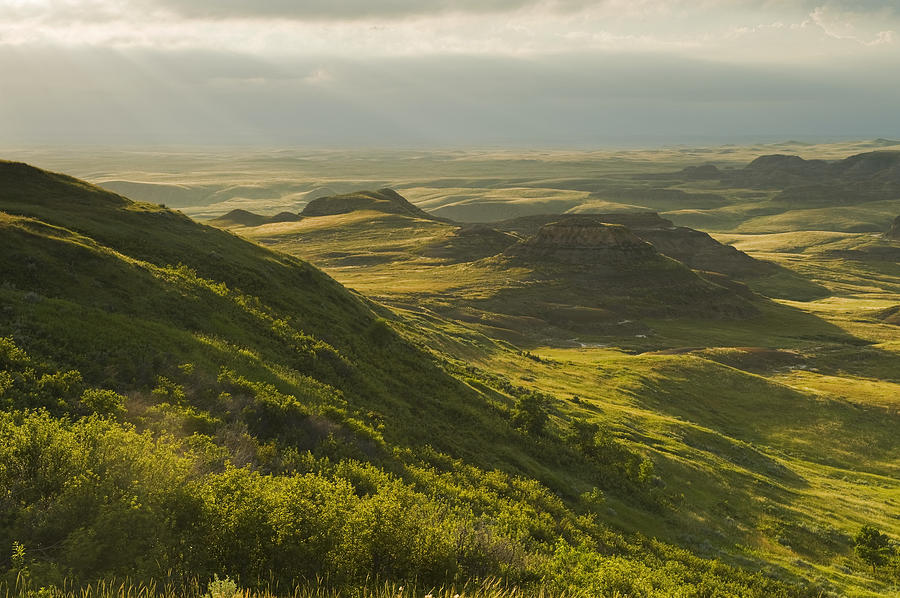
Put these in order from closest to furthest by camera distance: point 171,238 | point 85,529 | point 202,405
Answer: point 85,529 < point 202,405 < point 171,238

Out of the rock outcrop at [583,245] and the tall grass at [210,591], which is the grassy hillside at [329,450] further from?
the rock outcrop at [583,245]

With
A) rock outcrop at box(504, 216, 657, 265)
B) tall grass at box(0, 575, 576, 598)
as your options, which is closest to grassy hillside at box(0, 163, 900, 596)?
tall grass at box(0, 575, 576, 598)

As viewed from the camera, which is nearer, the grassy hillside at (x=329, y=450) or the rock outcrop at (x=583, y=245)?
the grassy hillside at (x=329, y=450)

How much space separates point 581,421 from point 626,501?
22.9ft

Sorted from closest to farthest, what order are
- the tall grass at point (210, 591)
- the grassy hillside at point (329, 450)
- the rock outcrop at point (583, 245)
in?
1. the tall grass at point (210, 591)
2. the grassy hillside at point (329, 450)
3. the rock outcrop at point (583, 245)

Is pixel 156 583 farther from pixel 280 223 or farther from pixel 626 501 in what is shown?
pixel 280 223

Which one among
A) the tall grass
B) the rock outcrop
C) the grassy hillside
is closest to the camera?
the tall grass

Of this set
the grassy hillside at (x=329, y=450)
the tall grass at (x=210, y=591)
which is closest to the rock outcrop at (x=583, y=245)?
the grassy hillside at (x=329, y=450)

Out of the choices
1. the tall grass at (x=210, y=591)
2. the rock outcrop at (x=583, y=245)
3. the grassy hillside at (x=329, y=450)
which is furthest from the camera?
the rock outcrop at (x=583, y=245)

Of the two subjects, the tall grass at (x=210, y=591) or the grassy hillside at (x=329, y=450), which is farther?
the grassy hillside at (x=329, y=450)

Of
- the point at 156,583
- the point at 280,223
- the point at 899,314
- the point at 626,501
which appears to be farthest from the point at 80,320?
the point at 280,223

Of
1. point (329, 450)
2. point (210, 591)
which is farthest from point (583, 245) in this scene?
point (210, 591)

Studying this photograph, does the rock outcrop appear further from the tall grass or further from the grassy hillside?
the tall grass

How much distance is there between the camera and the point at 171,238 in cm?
→ 4031
